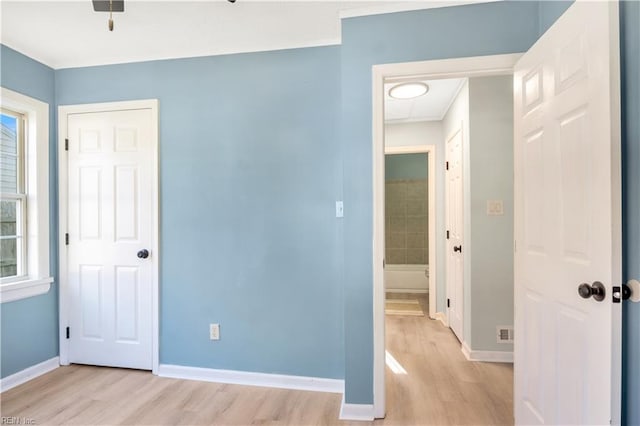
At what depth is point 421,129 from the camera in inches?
150

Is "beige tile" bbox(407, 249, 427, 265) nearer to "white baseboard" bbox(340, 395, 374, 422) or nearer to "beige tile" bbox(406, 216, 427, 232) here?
"beige tile" bbox(406, 216, 427, 232)

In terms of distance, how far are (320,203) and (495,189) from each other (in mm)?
1598

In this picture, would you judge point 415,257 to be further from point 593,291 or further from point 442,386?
point 593,291

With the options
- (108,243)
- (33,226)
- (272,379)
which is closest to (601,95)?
(272,379)

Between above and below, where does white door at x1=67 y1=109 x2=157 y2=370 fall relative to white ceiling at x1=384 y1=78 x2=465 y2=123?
below

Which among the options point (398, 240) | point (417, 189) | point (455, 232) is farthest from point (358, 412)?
point (417, 189)

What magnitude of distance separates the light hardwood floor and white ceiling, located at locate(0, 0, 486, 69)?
2.45 meters

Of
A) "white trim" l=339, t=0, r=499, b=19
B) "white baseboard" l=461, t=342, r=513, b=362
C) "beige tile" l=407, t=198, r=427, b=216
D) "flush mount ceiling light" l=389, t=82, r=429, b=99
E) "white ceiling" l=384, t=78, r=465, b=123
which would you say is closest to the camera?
"white trim" l=339, t=0, r=499, b=19

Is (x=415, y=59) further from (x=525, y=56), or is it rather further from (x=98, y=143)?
(x=98, y=143)

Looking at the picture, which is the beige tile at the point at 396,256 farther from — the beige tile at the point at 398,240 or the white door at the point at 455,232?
the white door at the point at 455,232

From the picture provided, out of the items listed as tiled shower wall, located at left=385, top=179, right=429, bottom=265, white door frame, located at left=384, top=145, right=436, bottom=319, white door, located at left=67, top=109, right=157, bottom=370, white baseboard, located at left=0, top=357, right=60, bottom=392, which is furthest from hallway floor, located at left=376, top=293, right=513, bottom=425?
white baseboard, located at left=0, top=357, right=60, bottom=392

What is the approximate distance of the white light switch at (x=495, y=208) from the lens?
2.64m

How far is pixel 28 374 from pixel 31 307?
489 mm

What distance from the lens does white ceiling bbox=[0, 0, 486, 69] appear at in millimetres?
1817
